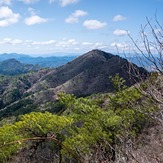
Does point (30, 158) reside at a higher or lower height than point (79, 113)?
A: lower

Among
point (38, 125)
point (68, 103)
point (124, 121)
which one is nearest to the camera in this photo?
point (124, 121)

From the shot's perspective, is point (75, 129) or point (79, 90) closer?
point (75, 129)

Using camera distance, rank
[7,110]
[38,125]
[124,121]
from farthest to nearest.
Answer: [7,110]
[38,125]
[124,121]

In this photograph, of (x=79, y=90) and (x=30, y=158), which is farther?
(x=79, y=90)

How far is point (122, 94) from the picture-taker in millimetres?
37000

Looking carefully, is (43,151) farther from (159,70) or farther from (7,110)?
(7,110)

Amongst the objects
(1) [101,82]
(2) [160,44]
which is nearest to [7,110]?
(1) [101,82]

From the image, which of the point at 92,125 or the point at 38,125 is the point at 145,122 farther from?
the point at 38,125

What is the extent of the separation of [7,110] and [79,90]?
50.1 metres

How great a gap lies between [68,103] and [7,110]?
139 m

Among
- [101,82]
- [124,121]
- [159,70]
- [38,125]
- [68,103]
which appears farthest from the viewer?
[101,82]

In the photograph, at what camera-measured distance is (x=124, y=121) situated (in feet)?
102

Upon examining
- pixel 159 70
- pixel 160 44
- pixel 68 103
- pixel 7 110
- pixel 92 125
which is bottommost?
pixel 7 110

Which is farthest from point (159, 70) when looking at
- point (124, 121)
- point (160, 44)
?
point (124, 121)
